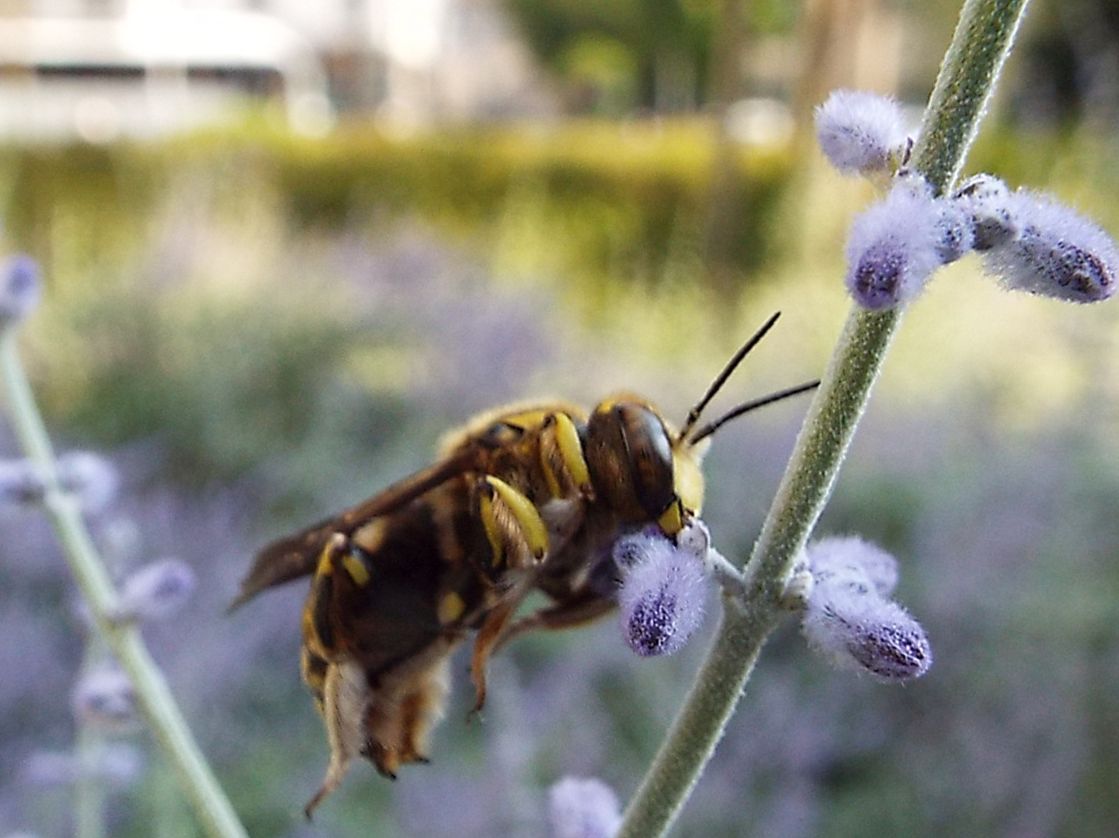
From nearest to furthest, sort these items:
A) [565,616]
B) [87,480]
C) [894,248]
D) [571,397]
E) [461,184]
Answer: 1. [894,248]
2. [565,616]
3. [87,480]
4. [571,397]
5. [461,184]

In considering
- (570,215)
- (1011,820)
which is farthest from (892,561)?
(570,215)

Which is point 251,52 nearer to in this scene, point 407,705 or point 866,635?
point 407,705

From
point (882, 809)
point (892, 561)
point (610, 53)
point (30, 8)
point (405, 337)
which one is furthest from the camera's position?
point (30, 8)

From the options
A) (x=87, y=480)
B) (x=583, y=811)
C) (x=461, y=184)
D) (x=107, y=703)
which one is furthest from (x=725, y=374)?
(x=461, y=184)

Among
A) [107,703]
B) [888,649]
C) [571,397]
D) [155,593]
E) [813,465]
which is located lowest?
[571,397]

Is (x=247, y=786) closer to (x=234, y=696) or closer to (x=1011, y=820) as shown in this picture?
(x=234, y=696)

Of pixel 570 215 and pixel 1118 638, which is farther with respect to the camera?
pixel 570 215

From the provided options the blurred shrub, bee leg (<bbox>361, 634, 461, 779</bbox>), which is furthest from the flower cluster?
the blurred shrub
